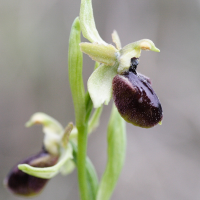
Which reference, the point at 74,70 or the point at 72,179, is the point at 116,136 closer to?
the point at 74,70

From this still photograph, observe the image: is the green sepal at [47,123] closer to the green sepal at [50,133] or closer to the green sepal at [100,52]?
the green sepal at [50,133]

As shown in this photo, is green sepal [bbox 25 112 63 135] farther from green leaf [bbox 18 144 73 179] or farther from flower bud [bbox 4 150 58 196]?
green leaf [bbox 18 144 73 179]

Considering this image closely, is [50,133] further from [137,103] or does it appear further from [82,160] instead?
[137,103]

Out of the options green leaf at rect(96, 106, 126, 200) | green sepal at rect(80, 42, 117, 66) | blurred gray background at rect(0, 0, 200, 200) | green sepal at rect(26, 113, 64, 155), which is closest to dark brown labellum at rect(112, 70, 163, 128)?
green sepal at rect(80, 42, 117, 66)

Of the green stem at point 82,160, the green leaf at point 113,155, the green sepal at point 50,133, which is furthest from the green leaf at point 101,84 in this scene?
the green sepal at point 50,133

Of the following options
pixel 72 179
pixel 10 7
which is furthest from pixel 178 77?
pixel 10 7
